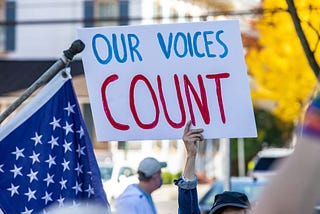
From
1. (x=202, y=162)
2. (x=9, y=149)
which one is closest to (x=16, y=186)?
(x=9, y=149)

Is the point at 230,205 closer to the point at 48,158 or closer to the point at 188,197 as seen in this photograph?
the point at 188,197

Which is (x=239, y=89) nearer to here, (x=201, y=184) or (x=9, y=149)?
(x=9, y=149)

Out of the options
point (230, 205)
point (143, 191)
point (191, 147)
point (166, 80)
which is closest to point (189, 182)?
point (191, 147)

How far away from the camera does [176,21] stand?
30.8 metres

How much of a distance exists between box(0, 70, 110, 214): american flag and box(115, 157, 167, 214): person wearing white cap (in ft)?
4.47

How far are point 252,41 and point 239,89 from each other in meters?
36.7

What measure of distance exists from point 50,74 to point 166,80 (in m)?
0.54

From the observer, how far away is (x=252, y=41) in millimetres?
40750

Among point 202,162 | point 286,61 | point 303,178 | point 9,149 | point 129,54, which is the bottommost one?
point 303,178

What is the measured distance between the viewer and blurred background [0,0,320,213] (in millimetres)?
32312

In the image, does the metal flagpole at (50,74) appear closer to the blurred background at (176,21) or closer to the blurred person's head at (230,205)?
the blurred person's head at (230,205)

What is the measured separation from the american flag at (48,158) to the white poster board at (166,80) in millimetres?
129

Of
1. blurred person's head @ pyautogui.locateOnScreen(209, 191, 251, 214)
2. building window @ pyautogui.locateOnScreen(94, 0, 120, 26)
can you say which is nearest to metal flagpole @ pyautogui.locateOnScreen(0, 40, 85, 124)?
blurred person's head @ pyautogui.locateOnScreen(209, 191, 251, 214)

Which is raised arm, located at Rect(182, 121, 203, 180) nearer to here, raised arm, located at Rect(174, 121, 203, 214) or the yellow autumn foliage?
raised arm, located at Rect(174, 121, 203, 214)
